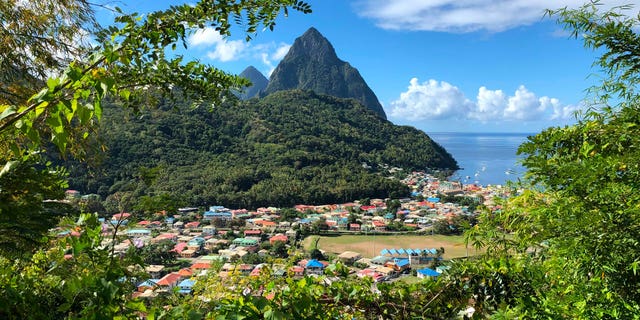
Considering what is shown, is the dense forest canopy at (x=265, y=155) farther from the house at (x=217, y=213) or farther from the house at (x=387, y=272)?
the house at (x=387, y=272)

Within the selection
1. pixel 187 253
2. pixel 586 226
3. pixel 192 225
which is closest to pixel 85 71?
pixel 586 226

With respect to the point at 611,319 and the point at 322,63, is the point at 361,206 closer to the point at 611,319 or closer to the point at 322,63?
the point at 611,319

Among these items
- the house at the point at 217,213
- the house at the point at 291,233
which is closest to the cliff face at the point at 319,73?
the house at the point at 217,213

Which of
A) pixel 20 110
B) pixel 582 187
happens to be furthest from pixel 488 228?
pixel 20 110

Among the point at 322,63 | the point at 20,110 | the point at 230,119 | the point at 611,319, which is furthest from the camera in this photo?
the point at 322,63

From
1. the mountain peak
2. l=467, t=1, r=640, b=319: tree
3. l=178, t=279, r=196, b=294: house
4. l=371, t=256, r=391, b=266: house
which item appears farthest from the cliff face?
l=467, t=1, r=640, b=319: tree

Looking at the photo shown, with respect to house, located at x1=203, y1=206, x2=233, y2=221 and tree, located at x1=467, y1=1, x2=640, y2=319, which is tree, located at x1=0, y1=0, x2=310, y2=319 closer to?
tree, located at x1=467, y1=1, x2=640, y2=319
